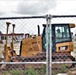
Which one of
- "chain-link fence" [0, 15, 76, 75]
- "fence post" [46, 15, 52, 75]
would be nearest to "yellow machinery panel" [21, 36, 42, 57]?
"chain-link fence" [0, 15, 76, 75]

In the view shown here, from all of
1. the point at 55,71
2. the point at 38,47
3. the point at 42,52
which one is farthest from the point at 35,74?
the point at 38,47

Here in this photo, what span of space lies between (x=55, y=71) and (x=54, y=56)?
1313 millimetres

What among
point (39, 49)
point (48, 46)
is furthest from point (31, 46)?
point (48, 46)

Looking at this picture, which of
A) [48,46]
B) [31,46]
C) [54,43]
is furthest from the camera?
[31,46]

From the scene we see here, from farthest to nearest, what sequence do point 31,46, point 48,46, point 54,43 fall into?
point 31,46 → point 54,43 → point 48,46

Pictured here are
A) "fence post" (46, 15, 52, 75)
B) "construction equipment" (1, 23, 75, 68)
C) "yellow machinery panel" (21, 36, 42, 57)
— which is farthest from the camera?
"yellow machinery panel" (21, 36, 42, 57)

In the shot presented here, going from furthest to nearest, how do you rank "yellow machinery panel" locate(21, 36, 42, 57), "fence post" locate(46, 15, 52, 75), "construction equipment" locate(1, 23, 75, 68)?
"yellow machinery panel" locate(21, 36, 42, 57), "construction equipment" locate(1, 23, 75, 68), "fence post" locate(46, 15, 52, 75)

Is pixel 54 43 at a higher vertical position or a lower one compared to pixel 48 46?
higher

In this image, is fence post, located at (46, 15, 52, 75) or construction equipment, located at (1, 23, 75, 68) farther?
construction equipment, located at (1, 23, 75, 68)

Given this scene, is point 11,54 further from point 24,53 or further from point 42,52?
point 42,52

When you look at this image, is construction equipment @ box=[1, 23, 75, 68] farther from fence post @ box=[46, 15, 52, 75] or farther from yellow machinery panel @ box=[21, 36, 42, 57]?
fence post @ box=[46, 15, 52, 75]

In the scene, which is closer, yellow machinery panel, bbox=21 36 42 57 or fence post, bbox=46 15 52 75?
fence post, bbox=46 15 52 75

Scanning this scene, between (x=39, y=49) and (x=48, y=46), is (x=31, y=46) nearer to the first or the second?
(x=39, y=49)

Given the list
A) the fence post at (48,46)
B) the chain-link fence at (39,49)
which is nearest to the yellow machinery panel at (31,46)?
the chain-link fence at (39,49)
